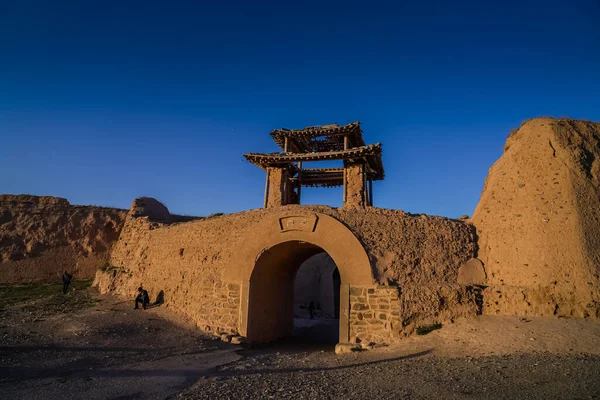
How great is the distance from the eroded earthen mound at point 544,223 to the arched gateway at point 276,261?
3.27 metres

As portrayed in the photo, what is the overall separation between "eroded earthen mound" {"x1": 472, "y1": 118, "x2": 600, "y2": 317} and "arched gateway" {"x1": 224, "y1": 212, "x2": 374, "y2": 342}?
10.7 feet

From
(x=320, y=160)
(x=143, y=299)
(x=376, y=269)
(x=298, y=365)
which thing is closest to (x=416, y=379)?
(x=298, y=365)

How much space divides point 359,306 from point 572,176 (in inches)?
242

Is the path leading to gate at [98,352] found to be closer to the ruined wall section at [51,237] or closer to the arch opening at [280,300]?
the arch opening at [280,300]

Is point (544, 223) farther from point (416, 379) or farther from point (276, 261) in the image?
point (276, 261)

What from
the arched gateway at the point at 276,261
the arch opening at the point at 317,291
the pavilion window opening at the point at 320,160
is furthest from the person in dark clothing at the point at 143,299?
the arch opening at the point at 317,291

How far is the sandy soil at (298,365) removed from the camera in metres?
5.27

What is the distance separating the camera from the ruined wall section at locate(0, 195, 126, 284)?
1905 cm

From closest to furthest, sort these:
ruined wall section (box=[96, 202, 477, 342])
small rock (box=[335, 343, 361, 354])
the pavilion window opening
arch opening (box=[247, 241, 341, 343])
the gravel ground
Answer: the gravel ground
small rock (box=[335, 343, 361, 354])
ruined wall section (box=[96, 202, 477, 342])
arch opening (box=[247, 241, 341, 343])
the pavilion window opening

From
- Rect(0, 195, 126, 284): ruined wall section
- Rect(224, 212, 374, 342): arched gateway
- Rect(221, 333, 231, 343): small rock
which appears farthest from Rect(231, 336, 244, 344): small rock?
Rect(0, 195, 126, 284): ruined wall section

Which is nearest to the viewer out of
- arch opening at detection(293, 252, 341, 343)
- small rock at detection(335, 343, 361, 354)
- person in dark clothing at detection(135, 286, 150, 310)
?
small rock at detection(335, 343, 361, 354)

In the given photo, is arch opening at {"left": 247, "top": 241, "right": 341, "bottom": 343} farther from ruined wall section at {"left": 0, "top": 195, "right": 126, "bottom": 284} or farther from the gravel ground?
ruined wall section at {"left": 0, "top": 195, "right": 126, "bottom": 284}

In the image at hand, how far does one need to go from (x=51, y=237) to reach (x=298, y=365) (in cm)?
1877

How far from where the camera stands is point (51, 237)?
66.0 feet
